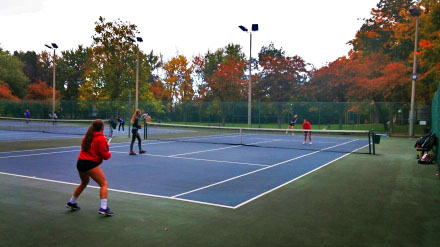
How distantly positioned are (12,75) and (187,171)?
58260mm

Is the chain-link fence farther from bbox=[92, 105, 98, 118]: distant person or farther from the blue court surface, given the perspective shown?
the blue court surface

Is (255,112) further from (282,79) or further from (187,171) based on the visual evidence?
(187,171)

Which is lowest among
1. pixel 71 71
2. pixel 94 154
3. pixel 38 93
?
pixel 94 154

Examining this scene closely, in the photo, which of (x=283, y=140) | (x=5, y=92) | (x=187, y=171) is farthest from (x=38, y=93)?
(x=187, y=171)

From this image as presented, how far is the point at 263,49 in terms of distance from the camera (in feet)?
221

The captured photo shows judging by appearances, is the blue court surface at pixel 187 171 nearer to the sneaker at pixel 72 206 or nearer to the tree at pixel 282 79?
the sneaker at pixel 72 206

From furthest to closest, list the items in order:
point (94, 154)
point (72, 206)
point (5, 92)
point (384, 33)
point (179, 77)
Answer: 1. point (179, 77)
2. point (5, 92)
3. point (384, 33)
4. point (72, 206)
5. point (94, 154)

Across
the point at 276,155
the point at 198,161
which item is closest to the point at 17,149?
the point at 198,161

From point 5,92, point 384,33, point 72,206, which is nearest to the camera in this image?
point 72,206

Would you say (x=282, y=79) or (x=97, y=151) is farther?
(x=282, y=79)

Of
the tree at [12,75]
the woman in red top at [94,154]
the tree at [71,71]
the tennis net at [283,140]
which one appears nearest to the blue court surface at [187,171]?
the woman in red top at [94,154]

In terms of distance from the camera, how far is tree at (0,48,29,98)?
59.0 meters

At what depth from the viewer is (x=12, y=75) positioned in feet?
196

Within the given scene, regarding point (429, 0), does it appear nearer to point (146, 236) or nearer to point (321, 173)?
point (321, 173)
